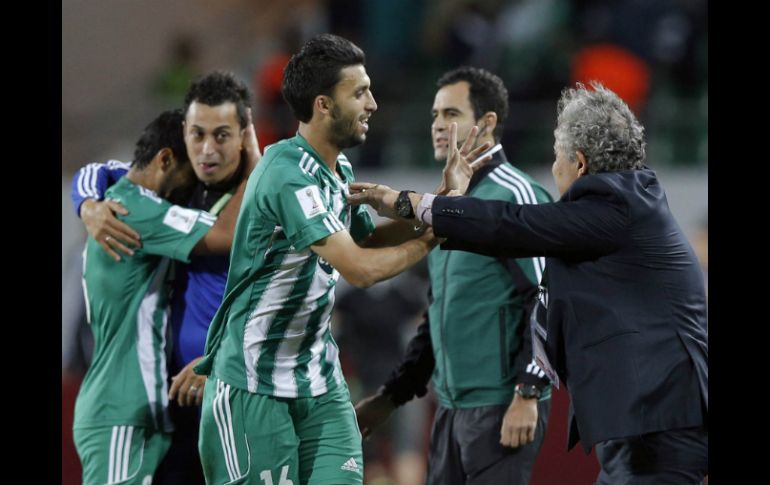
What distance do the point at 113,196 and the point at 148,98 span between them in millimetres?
7786

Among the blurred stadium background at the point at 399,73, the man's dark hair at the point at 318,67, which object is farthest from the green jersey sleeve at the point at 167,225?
the blurred stadium background at the point at 399,73

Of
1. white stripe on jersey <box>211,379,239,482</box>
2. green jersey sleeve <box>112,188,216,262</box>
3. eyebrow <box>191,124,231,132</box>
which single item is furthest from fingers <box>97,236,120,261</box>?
white stripe on jersey <box>211,379,239,482</box>

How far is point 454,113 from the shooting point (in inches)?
220

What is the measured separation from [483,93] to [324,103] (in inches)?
59.4

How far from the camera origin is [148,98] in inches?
498

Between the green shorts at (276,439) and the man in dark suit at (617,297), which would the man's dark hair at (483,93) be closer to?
the man in dark suit at (617,297)

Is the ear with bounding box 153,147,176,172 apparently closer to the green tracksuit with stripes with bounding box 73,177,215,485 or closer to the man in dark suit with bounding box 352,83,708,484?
the green tracksuit with stripes with bounding box 73,177,215,485

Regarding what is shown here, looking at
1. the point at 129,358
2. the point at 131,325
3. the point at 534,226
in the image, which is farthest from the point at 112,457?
the point at 534,226

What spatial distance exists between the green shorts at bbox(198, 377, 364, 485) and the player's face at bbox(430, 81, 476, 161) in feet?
5.46

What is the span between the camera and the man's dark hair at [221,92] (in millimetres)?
5117

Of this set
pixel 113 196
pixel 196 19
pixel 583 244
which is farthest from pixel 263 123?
pixel 583 244

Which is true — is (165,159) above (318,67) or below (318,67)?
below

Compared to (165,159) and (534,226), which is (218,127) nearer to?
(165,159)

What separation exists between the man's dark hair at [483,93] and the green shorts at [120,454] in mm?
2188
